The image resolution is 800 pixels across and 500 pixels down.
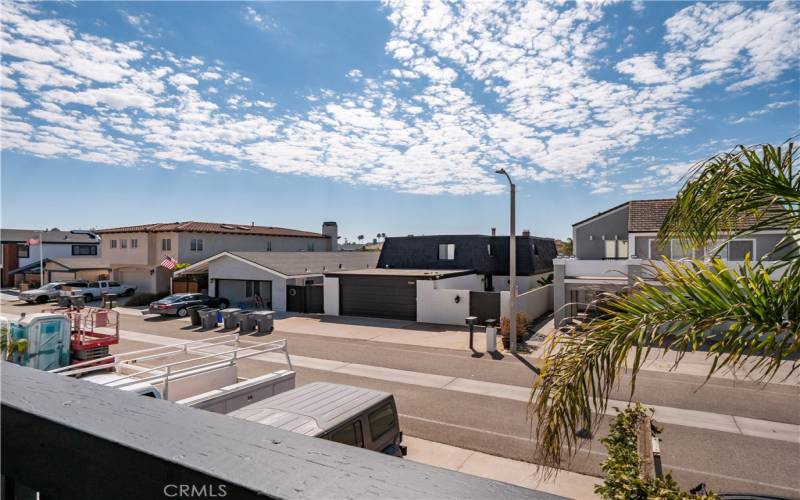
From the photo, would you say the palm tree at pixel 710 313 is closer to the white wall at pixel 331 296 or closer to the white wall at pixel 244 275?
the white wall at pixel 331 296

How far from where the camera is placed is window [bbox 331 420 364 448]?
6734mm

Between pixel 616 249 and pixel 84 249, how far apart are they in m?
57.6

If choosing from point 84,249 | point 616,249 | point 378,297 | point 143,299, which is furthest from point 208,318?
point 84,249

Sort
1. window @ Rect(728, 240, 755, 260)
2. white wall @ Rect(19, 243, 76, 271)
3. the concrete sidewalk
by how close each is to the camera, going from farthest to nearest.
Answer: white wall @ Rect(19, 243, 76, 271) → window @ Rect(728, 240, 755, 260) → the concrete sidewalk

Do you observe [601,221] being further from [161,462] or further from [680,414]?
[161,462]

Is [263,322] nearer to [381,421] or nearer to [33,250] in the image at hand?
[381,421]

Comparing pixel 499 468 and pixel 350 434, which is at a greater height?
pixel 350 434

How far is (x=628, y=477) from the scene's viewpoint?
14.2 ft

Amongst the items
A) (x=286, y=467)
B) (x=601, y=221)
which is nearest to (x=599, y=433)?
(x=286, y=467)

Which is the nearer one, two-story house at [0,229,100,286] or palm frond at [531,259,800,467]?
palm frond at [531,259,800,467]

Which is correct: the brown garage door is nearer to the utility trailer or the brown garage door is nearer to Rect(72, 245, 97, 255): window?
the utility trailer

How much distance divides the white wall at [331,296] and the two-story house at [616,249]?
12591 millimetres

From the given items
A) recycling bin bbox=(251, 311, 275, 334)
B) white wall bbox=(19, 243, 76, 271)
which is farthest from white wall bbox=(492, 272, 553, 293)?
white wall bbox=(19, 243, 76, 271)

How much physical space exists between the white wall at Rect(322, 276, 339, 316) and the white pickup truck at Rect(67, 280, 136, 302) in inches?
784
